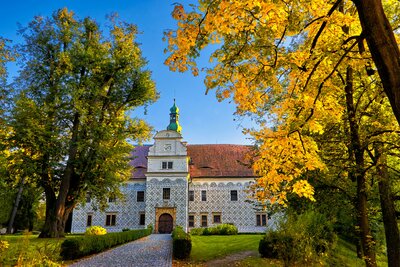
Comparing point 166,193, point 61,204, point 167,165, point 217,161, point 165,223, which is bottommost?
point 165,223

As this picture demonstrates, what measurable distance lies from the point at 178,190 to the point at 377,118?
2703 cm

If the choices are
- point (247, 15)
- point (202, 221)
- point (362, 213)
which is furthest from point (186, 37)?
point (202, 221)

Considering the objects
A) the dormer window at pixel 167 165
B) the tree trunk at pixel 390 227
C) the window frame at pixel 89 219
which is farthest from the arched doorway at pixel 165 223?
the tree trunk at pixel 390 227

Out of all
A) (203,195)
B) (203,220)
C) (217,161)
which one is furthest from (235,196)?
(217,161)

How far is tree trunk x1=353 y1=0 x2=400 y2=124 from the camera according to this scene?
3.52m

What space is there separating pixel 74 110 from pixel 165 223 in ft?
59.6

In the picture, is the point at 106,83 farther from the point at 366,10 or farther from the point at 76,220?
the point at 76,220

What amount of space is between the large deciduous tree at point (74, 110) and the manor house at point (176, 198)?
13.5 m

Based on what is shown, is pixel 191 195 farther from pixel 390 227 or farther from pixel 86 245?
pixel 390 227

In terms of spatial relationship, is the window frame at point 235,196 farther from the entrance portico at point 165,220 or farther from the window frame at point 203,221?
the entrance portico at point 165,220

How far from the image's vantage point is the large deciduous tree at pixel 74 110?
56.4 ft

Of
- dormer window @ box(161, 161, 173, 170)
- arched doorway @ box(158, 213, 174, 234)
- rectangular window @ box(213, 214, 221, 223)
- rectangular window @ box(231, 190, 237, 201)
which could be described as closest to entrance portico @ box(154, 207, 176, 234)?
arched doorway @ box(158, 213, 174, 234)

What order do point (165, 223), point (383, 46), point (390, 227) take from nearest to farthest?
1. point (383, 46)
2. point (390, 227)
3. point (165, 223)

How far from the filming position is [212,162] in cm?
3722
